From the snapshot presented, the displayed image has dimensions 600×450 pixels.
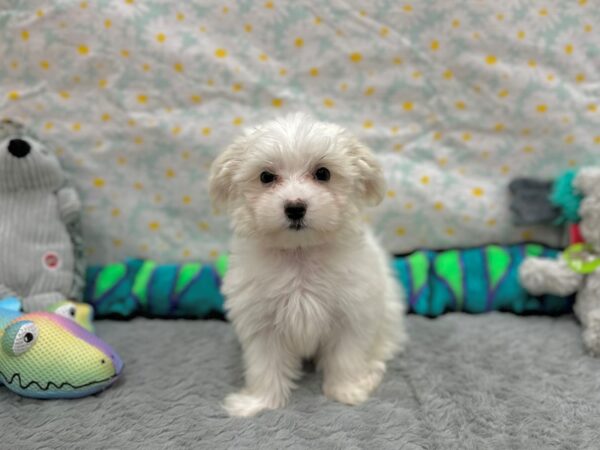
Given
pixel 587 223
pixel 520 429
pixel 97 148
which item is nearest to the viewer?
pixel 520 429

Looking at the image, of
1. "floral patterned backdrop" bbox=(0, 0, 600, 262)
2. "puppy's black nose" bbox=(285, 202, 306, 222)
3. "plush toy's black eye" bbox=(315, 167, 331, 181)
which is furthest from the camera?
"floral patterned backdrop" bbox=(0, 0, 600, 262)

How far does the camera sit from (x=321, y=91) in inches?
93.4

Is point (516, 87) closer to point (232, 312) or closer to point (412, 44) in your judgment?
point (412, 44)

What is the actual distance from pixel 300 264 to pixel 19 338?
93 cm

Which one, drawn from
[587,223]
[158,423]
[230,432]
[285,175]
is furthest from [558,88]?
[158,423]

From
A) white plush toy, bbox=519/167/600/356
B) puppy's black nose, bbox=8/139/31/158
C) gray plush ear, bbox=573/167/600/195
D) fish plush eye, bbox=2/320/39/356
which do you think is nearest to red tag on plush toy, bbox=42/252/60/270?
puppy's black nose, bbox=8/139/31/158

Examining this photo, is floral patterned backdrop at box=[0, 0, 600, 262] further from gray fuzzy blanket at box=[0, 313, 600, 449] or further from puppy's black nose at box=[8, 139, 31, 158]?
gray fuzzy blanket at box=[0, 313, 600, 449]

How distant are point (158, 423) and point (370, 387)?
0.71 metres

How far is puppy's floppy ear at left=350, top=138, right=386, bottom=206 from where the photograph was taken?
171cm

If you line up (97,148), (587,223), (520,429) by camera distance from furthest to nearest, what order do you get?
(97,148) < (587,223) < (520,429)

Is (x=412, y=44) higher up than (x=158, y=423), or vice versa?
(x=412, y=44)

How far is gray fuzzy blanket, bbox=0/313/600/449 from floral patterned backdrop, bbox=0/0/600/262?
2.17 ft

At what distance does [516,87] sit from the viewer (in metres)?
2.31

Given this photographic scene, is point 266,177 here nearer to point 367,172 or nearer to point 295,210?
point 295,210
